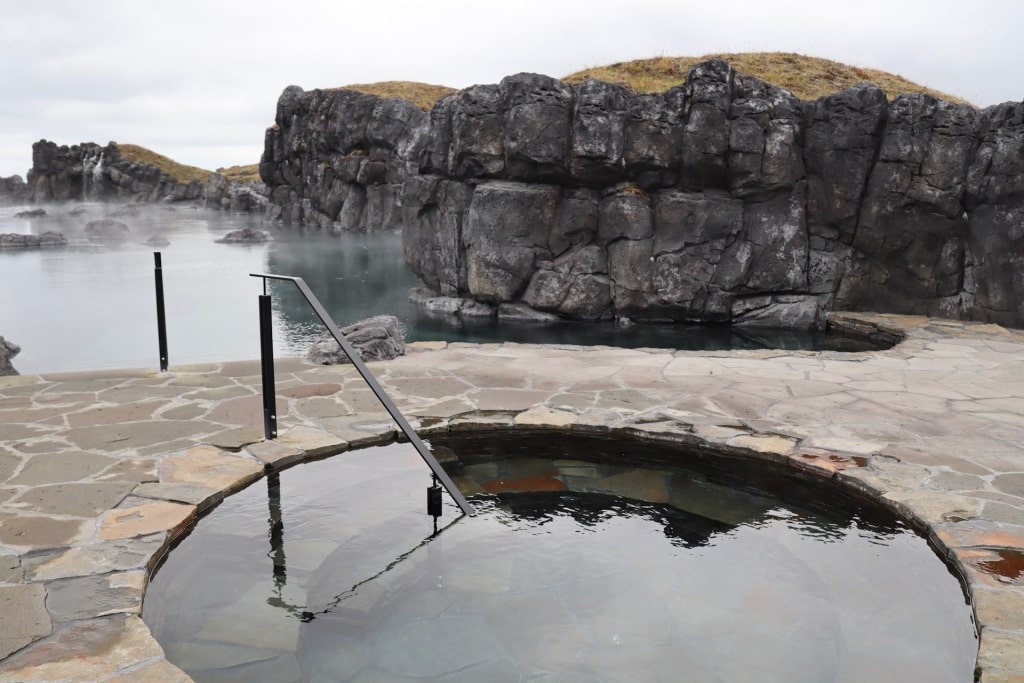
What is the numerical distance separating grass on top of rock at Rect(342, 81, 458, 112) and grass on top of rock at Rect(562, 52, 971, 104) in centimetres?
2477

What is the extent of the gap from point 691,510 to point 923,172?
1395 cm

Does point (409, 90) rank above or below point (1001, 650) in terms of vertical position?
above

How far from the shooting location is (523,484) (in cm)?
516

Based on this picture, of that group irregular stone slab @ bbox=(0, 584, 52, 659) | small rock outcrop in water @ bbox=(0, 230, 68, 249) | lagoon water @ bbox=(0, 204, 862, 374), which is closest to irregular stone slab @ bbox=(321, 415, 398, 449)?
irregular stone slab @ bbox=(0, 584, 52, 659)

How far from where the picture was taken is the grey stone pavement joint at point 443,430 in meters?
3.33

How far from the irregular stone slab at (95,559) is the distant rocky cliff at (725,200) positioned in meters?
14.5

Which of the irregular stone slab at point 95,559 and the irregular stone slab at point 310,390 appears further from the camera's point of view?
the irregular stone slab at point 310,390

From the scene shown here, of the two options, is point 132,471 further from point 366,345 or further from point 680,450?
point 680,450

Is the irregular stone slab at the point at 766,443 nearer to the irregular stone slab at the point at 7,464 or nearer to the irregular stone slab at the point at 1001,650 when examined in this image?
the irregular stone slab at the point at 1001,650

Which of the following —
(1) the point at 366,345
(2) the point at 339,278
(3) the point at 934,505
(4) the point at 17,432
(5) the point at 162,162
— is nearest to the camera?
(3) the point at 934,505

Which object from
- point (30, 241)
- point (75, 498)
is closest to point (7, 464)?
point (75, 498)

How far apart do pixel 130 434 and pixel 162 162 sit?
329ft

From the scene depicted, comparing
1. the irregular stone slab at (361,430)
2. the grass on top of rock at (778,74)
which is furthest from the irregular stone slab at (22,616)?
the grass on top of rock at (778,74)

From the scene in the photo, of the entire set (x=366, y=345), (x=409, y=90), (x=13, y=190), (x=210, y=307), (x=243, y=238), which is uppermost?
(x=409, y=90)
